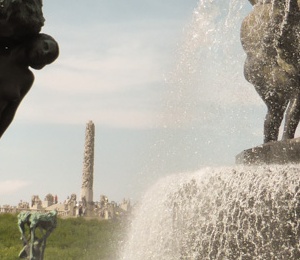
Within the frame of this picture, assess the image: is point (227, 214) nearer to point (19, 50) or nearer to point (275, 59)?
point (275, 59)

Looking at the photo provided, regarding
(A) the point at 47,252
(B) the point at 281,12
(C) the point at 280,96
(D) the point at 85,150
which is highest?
(D) the point at 85,150

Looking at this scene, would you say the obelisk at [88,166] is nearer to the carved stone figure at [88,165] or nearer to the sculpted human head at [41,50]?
the carved stone figure at [88,165]

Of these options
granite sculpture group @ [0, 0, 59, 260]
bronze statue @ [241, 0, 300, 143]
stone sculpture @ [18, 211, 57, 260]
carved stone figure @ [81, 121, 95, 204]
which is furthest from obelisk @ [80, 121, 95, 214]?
granite sculpture group @ [0, 0, 59, 260]

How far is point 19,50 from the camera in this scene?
2.09 metres

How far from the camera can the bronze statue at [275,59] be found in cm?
650

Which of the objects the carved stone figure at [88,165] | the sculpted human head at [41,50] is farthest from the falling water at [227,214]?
the carved stone figure at [88,165]

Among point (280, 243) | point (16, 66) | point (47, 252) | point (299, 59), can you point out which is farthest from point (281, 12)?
point (47, 252)

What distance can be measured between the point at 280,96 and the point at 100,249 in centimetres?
1467

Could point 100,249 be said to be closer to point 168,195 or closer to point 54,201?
point 168,195

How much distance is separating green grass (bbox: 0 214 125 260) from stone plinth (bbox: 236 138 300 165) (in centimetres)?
1070

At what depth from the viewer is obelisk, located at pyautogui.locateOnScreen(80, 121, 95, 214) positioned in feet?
156

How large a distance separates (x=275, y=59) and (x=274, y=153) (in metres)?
1.28

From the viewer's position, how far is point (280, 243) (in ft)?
17.3

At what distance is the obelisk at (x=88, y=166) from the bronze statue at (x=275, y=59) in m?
40.2
